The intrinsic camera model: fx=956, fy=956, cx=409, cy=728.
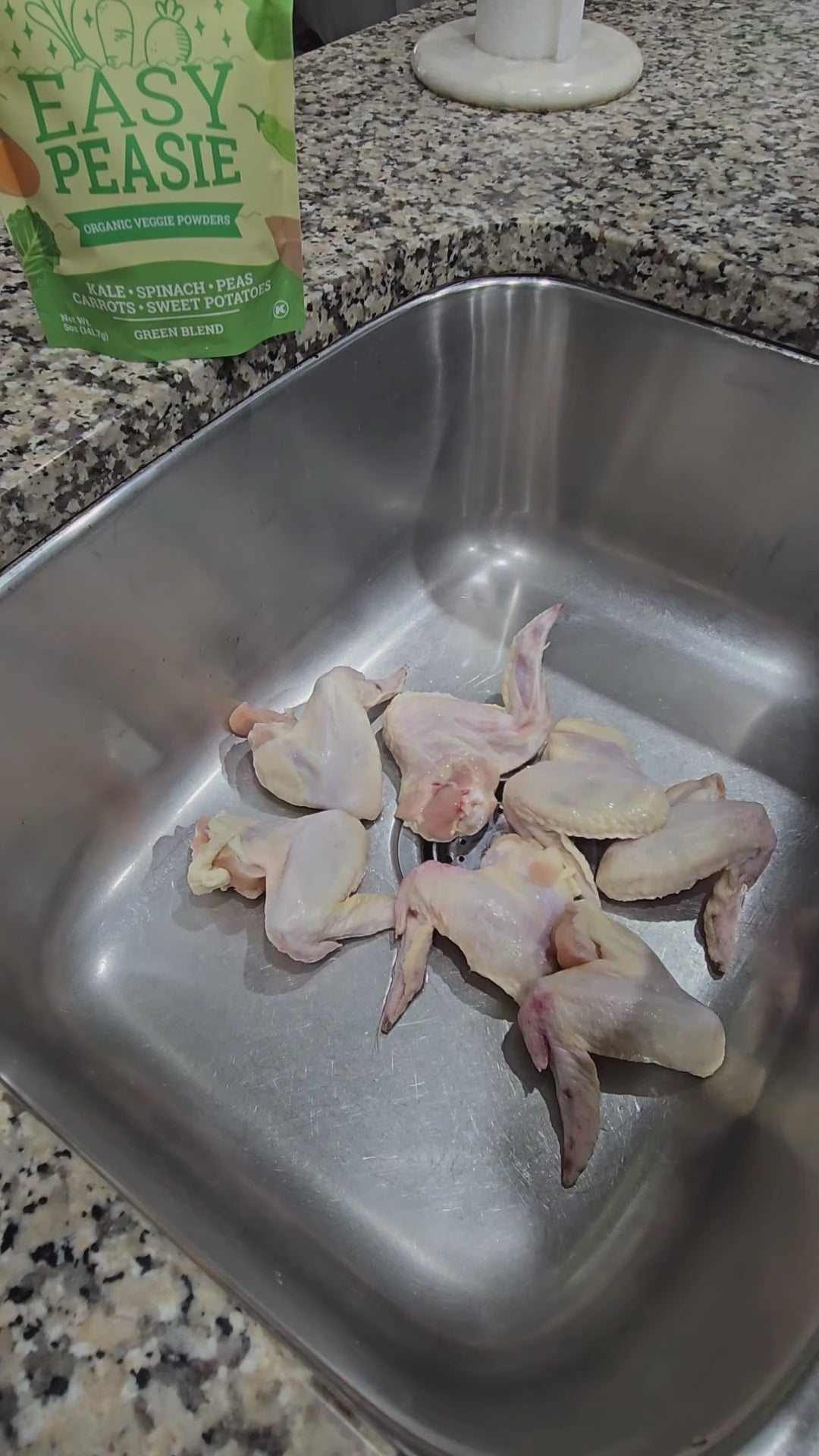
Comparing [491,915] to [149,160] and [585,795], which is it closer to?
[585,795]

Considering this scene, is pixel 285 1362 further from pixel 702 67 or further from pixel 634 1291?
pixel 702 67

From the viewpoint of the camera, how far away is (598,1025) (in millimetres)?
549

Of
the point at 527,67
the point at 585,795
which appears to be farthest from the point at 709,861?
the point at 527,67

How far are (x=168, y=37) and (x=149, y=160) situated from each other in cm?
5

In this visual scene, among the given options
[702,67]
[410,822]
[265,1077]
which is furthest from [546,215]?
[265,1077]

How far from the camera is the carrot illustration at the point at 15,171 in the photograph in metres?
0.48

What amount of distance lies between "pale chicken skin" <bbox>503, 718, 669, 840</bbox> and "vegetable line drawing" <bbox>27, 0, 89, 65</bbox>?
476mm

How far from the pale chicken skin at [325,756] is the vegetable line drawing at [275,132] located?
0.33m

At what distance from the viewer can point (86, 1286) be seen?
0.31 m

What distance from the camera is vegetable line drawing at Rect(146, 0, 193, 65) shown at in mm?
450

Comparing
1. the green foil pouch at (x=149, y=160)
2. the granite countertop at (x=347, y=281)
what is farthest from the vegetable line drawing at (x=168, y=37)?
the granite countertop at (x=347, y=281)

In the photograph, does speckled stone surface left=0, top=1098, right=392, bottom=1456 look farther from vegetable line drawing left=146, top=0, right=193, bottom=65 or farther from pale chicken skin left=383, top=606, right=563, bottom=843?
vegetable line drawing left=146, top=0, right=193, bottom=65

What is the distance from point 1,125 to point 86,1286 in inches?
20.3

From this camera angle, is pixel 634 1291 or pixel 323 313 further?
pixel 323 313
